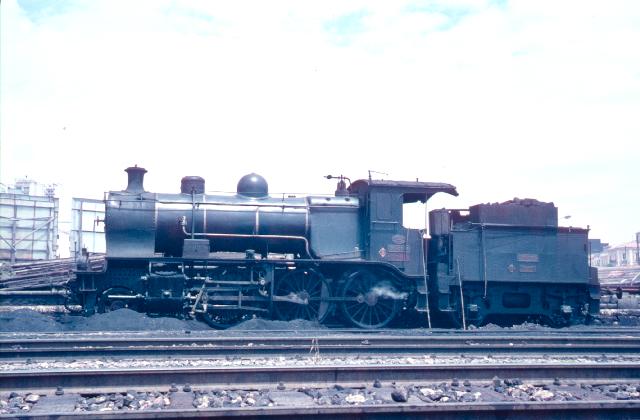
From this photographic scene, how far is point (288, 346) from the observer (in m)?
8.70

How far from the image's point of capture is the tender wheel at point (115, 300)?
12.3 metres

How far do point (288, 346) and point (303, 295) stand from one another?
13.5 feet

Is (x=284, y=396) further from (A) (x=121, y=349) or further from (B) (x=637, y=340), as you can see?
(B) (x=637, y=340)

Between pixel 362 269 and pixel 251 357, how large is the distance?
537cm

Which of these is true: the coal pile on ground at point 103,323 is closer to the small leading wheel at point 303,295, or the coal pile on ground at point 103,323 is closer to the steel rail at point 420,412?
the small leading wheel at point 303,295

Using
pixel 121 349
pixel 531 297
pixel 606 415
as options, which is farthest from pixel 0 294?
pixel 606 415

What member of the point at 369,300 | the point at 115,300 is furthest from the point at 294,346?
the point at 115,300

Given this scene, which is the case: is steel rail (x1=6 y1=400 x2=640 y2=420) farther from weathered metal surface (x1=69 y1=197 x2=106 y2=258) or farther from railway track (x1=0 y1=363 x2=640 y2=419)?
weathered metal surface (x1=69 y1=197 x2=106 y2=258)

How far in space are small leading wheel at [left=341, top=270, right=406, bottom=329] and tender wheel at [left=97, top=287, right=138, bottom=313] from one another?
4819 mm

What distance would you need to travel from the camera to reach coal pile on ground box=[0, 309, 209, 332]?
37.1 ft

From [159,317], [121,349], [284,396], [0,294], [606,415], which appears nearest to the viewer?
[606,415]

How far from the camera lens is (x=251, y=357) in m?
8.16

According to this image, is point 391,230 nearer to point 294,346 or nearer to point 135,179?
point 294,346

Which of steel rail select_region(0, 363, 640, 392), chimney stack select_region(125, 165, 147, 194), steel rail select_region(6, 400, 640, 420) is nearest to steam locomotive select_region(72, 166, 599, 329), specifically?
chimney stack select_region(125, 165, 147, 194)
